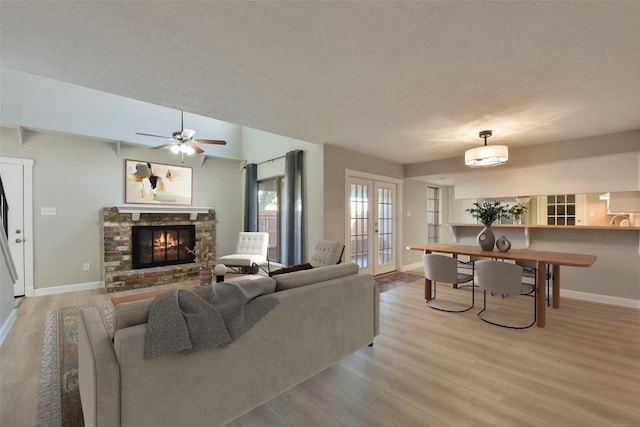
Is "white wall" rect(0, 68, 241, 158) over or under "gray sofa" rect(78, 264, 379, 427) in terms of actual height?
over

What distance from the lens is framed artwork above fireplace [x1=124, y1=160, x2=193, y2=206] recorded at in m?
5.01

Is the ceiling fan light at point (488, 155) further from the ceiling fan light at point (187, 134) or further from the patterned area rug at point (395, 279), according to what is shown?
the ceiling fan light at point (187, 134)

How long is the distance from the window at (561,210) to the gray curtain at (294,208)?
471 centimetres

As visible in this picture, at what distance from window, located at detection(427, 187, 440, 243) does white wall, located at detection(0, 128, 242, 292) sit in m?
6.28

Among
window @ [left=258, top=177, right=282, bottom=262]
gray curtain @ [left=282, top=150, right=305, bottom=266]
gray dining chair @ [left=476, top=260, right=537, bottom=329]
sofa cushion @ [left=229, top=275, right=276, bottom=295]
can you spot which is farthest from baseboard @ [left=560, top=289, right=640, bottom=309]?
window @ [left=258, top=177, right=282, bottom=262]

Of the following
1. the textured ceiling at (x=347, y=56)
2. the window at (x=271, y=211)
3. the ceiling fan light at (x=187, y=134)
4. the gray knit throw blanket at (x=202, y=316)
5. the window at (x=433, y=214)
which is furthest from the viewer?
the window at (x=433, y=214)

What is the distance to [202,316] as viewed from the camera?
4.64 feet

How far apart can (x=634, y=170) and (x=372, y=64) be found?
161 inches

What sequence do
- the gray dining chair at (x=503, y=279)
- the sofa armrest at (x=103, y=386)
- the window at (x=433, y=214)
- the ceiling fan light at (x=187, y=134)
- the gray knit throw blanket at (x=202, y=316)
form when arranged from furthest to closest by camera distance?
the window at (x=433, y=214), the ceiling fan light at (x=187, y=134), the gray dining chair at (x=503, y=279), the gray knit throw blanket at (x=202, y=316), the sofa armrest at (x=103, y=386)

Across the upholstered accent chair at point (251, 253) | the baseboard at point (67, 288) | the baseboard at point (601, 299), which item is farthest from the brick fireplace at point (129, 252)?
the baseboard at point (601, 299)

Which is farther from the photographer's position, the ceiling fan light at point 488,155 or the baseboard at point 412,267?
the baseboard at point 412,267

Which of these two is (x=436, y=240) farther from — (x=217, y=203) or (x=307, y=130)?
(x=217, y=203)

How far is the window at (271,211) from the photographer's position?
553 centimetres

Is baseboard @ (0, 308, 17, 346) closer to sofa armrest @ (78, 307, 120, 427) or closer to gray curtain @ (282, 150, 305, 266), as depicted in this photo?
sofa armrest @ (78, 307, 120, 427)
